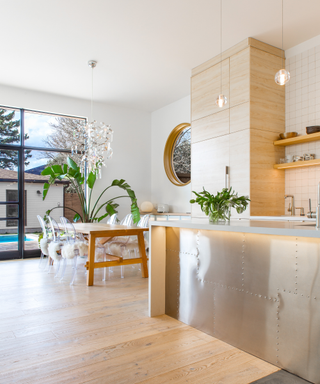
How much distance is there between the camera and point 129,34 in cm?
404

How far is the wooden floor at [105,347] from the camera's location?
183 cm

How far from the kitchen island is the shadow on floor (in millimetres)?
40

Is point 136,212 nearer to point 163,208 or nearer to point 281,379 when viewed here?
point 163,208

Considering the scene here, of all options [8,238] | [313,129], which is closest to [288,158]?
[313,129]

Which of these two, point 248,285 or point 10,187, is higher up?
point 10,187

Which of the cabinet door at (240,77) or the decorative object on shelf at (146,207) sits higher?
the cabinet door at (240,77)

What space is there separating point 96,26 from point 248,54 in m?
1.92

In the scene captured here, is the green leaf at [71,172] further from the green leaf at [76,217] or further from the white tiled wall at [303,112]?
the white tiled wall at [303,112]

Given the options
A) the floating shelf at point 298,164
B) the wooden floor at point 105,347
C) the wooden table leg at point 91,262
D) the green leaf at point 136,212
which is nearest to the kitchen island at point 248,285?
the wooden floor at point 105,347

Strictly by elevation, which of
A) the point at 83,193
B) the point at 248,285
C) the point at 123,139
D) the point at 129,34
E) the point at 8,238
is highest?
the point at 129,34

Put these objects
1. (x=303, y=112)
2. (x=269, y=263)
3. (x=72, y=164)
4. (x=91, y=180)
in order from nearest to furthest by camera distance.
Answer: (x=269, y=263) → (x=303, y=112) → (x=72, y=164) → (x=91, y=180)

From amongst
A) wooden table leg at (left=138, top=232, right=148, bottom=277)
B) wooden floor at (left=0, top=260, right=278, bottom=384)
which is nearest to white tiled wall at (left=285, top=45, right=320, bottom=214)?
wooden table leg at (left=138, top=232, right=148, bottom=277)

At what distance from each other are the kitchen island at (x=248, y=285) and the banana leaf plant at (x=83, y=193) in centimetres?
338

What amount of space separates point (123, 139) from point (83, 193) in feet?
5.11
